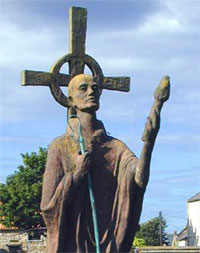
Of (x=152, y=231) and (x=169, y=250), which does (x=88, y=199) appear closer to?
(x=169, y=250)

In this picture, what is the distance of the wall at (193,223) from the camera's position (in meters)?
66.2

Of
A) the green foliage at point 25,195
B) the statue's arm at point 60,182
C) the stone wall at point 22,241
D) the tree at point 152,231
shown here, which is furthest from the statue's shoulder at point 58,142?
the tree at point 152,231

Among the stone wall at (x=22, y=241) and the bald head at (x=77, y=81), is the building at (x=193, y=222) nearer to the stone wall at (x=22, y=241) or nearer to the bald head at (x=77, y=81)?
the stone wall at (x=22, y=241)

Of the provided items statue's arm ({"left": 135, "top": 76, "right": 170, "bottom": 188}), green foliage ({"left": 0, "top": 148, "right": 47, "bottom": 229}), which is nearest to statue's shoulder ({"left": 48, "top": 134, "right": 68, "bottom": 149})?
statue's arm ({"left": 135, "top": 76, "right": 170, "bottom": 188})

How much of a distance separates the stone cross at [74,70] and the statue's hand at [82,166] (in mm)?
1081

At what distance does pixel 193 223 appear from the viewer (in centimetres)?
6819

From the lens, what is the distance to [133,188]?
8938mm

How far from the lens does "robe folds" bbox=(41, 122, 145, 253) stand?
28.8 feet

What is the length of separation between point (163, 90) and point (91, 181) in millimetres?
1469

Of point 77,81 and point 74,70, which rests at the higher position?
point 74,70

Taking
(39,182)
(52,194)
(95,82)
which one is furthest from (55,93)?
(39,182)

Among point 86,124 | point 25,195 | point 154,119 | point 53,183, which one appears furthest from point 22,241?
point 154,119

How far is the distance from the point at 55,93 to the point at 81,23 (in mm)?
1119

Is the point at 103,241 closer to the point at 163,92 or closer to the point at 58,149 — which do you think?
the point at 58,149
